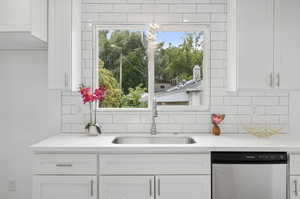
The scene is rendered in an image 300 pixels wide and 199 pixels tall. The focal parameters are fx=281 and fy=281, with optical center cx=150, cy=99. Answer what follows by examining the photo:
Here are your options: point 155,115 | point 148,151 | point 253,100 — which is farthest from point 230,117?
point 148,151

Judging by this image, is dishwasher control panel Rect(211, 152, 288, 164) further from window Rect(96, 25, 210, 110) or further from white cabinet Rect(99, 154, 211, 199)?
window Rect(96, 25, 210, 110)

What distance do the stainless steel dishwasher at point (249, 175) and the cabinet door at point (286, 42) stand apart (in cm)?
74

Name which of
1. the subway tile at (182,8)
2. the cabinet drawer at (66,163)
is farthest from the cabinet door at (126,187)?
the subway tile at (182,8)

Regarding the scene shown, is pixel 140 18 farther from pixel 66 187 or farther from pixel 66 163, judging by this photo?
pixel 66 187

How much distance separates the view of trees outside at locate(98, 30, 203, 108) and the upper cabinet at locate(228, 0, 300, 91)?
537 millimetres

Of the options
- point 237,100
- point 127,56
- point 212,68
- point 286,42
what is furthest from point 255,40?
point 127,56

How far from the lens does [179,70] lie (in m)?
2.97

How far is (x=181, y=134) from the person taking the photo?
283cm

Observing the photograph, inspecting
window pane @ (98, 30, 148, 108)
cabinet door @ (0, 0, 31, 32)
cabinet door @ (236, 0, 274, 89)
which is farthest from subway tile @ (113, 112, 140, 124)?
cabinet door @ (0, 0, 31, 32)

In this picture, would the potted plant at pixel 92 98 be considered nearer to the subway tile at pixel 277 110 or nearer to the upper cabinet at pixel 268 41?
the upper cabinet at pixel 268 41

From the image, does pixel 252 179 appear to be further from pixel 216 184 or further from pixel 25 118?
pixel 25 118

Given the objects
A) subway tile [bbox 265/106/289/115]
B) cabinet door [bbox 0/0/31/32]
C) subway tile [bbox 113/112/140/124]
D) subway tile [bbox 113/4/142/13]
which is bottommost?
subway tile [bbox 113/112/140/124]

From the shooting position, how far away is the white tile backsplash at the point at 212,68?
9.37 feet

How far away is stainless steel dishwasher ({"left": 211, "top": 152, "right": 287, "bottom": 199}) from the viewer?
2174 mm
